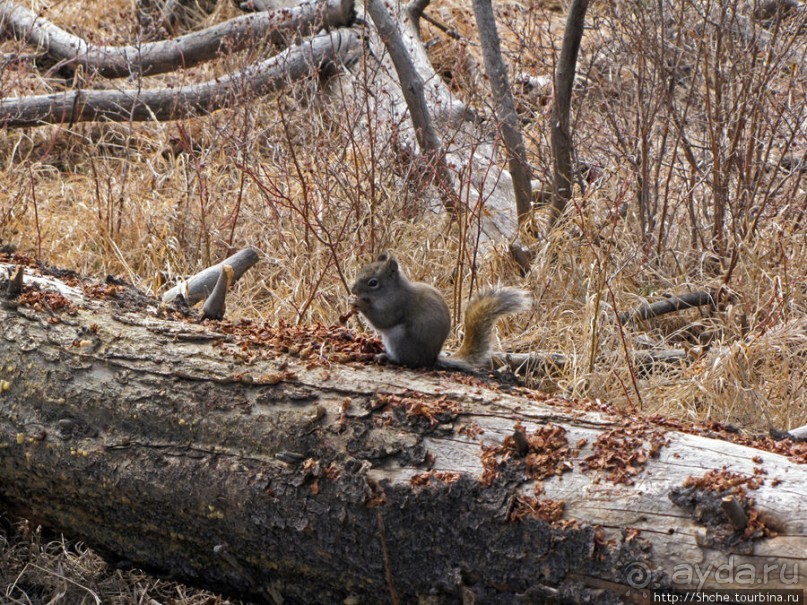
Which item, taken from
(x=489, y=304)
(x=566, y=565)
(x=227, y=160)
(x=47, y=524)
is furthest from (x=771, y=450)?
(x=227, y=160)

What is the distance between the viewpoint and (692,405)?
11.1 feet

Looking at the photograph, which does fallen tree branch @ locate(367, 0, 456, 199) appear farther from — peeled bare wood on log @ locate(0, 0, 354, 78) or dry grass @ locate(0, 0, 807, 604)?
peeled bare wood on log @ locate(0, 0, 354, 78)

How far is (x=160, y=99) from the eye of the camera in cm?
598

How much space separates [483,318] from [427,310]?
0.19m

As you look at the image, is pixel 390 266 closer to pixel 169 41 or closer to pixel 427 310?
pixel 427 310

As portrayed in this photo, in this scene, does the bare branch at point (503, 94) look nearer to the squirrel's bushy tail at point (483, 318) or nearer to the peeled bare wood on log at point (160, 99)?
the peeled bare wood on log at point (160, 99)

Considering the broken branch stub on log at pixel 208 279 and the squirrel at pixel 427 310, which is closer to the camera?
the squirrel at pixel 427 310

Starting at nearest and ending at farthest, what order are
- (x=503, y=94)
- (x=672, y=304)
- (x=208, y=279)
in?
1. (x=208, y=279)
2. (x=672, y=304)
3. (x=503, y=94)

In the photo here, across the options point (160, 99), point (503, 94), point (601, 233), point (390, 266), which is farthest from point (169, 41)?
point (390, 266)

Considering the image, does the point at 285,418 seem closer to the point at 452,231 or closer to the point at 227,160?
the point at 452,231

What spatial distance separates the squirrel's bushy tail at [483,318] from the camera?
2826 millimetres

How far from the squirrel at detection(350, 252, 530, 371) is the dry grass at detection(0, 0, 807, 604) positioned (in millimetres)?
628

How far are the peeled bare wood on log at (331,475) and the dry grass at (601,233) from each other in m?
0.59

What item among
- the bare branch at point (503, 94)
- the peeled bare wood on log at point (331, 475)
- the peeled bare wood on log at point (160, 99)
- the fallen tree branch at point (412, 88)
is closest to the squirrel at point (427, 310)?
the peeled bare wood on log at point (331, 475)
